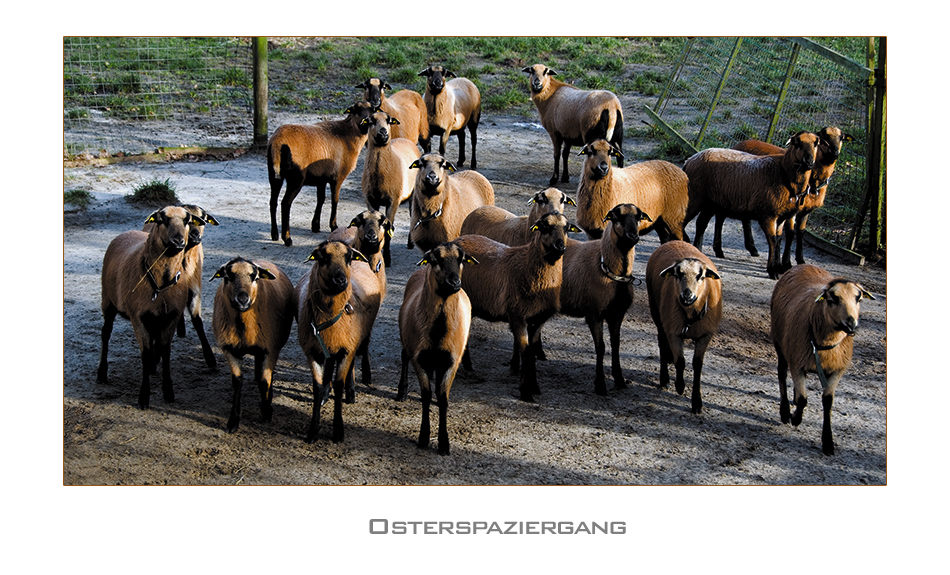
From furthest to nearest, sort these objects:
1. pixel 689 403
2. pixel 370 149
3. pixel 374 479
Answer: pixel 370 149 → pixel 689 403 → pixel 374 479

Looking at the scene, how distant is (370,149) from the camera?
11312 millimetres

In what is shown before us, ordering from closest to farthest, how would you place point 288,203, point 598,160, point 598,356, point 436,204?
point 598,356 < point 436,204 < point 598,160 < point 288,203

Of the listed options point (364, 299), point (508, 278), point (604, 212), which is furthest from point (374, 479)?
point (604, 212)

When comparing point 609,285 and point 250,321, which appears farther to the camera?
point 609,285

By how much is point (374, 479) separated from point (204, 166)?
10023 mm

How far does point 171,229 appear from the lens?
7246 mm

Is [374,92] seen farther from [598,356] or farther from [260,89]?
[598,356]

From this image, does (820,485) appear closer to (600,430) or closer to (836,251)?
(600,430)

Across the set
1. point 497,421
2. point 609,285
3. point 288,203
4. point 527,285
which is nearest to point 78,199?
point 288,203

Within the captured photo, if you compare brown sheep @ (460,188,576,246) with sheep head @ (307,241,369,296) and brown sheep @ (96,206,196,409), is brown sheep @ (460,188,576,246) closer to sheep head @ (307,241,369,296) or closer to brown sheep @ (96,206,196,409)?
sheep head @ (307,241,369,296)

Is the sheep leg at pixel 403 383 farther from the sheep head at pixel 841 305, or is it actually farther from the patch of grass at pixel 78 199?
the patch of grass at pixel 78 199

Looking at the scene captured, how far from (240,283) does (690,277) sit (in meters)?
3.80

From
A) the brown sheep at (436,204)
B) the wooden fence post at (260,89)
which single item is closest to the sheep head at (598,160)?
the brown sheep at (436,204)

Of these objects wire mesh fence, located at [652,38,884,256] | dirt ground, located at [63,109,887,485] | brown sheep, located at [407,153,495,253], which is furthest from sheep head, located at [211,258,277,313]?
wire mesh fence, located at [652,38,884,256]
